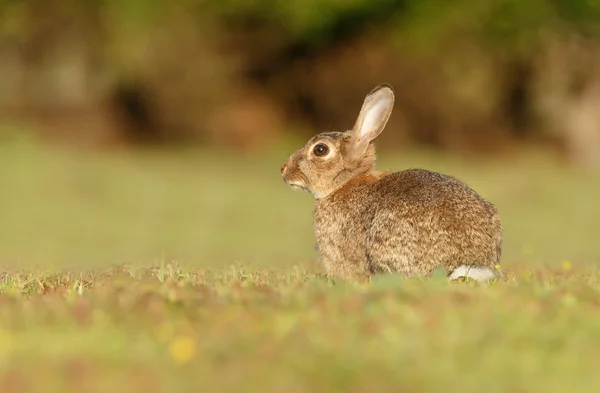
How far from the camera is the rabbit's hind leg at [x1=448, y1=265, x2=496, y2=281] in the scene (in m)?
8.38

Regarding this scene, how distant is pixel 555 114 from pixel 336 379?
27.5 metres

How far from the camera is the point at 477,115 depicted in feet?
104

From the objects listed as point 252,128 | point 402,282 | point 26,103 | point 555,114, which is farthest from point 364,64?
point 402,282

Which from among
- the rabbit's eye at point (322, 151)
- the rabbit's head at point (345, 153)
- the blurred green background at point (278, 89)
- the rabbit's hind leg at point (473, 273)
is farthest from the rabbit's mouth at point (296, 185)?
the blurred green background at point (278, 89)

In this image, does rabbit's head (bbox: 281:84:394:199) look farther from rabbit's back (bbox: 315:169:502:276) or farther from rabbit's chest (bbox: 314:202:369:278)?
rabbit's back (bbox: 315:169:502:276)

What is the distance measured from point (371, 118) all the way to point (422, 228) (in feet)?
5.84

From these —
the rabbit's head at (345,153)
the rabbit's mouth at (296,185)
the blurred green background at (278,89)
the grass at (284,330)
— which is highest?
the blurred green background at (278,89)

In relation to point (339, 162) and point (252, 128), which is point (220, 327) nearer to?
point (339, 162)

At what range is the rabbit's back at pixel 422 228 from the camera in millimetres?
8500

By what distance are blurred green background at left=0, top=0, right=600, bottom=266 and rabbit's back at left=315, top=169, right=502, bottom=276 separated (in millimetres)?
Result: 14709

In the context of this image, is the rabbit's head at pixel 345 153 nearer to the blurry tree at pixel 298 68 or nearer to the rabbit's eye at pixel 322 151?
the rabbit's eye at pixel 322 151

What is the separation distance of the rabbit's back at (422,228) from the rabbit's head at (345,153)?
63 centimetres

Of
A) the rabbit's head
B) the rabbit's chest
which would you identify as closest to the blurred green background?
the rabbit's head

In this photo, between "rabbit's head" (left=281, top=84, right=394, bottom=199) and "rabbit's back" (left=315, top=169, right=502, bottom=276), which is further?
"rabbit's head" (left=281, top=84, right=394, bottom=199)
